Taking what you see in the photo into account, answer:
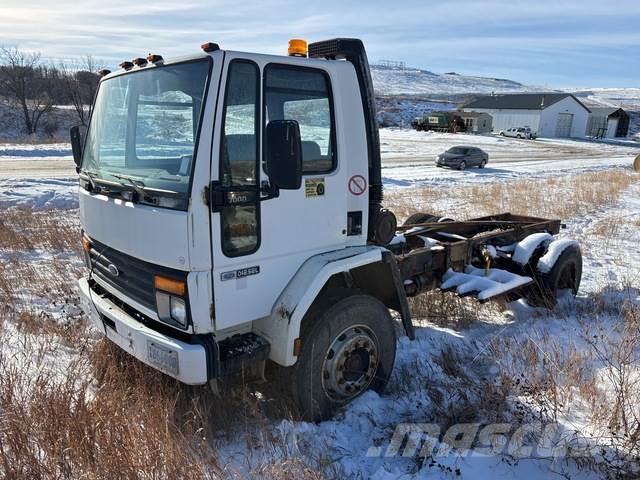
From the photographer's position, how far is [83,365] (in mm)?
3938

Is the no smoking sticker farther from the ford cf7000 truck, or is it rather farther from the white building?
the white building

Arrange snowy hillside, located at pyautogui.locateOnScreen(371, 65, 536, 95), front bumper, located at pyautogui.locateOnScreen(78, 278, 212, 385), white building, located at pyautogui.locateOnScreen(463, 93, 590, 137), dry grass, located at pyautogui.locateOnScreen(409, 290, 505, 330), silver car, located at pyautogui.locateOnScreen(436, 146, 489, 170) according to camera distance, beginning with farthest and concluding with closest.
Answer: snowy hillside, located at pyautogui.locateOnScreen(371, 65, 536, 95) → white building, located at pyautogui.locateOnScreen(463, 93, 590, 137) → silver car, located at pyautogui.locateOnScreen(436, 146, 489, 170) → dry grass, located at pyautogui.locateOnScreen(409, 290, 505, 330) → front bumper, located at pyautogui.locateOnScreen(78, 278, 212, 385)

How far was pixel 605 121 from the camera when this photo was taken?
6794cm

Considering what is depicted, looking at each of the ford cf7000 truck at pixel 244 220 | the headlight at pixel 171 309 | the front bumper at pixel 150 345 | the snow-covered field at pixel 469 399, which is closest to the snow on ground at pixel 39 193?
the snow-covered field at pixel 469 399

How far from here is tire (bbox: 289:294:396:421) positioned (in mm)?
3402

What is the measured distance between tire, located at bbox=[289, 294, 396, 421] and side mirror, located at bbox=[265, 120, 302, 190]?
43.3 inches

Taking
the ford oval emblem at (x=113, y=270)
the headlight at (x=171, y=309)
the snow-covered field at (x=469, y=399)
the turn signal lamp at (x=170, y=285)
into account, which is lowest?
the snow-covered field at (x=469, y=399)

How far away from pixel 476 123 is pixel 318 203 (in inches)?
2630

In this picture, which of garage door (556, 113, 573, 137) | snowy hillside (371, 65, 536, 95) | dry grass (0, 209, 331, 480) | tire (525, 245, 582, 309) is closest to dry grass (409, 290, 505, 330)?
tire (525, 245, 582, 309)

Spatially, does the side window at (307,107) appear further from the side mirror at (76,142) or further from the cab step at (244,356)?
the side mirror at (76,142)

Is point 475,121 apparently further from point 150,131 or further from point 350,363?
point 150,131

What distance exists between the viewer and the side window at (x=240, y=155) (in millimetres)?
2902

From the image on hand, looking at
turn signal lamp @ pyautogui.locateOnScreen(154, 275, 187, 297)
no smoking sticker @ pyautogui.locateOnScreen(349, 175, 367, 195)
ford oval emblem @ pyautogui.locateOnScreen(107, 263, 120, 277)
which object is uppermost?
no smoking sticker @ pyautogui.locateOnScreen(349, 175, 367, 195)

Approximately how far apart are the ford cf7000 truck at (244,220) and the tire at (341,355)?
11mm
